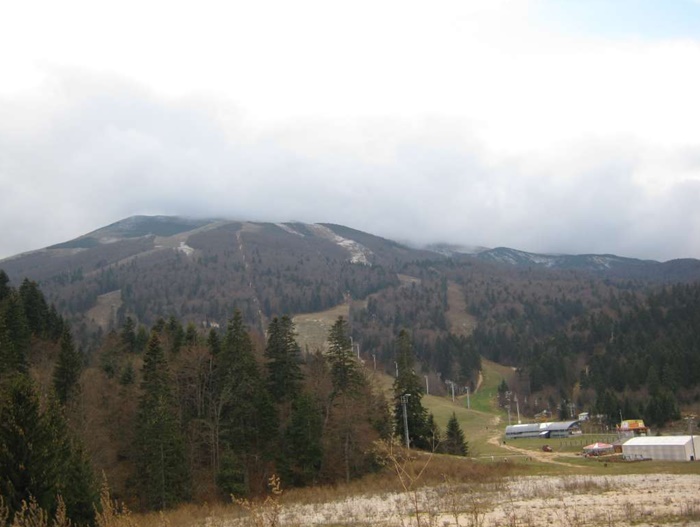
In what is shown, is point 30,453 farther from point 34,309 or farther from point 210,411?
point 34,309

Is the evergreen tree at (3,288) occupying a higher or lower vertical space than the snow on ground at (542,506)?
higher

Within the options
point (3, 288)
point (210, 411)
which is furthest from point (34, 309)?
point (210, 411)

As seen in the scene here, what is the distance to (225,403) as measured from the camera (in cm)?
4819

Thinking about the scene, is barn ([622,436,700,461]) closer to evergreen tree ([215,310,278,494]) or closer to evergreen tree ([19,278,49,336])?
evergreen tree ([215,310,278,494])

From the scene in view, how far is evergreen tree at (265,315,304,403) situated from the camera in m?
51.0

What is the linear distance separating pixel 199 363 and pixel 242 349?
4.00 m

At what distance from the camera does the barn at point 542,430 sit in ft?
330

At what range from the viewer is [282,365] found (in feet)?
169

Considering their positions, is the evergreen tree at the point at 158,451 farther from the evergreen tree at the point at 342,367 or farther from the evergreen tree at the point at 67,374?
the evergreen tree at the point at 342,367

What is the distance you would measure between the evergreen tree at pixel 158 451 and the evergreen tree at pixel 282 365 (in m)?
10.8

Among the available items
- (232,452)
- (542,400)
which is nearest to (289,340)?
(232,452)

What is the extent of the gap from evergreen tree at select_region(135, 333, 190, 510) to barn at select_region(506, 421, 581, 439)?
241 ft

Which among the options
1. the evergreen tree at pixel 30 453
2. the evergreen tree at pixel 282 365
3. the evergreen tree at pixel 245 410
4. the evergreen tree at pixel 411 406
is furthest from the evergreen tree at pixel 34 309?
the evergreen tree at pixel 30 453

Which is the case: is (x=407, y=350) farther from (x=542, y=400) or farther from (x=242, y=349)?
(x=542, y=400)
